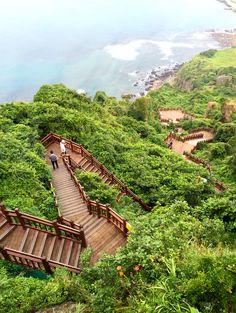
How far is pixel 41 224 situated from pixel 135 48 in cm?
8079

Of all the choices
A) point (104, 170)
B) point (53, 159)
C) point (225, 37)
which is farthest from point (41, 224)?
point (225, 37)

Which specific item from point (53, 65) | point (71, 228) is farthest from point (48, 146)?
point (53, 65)

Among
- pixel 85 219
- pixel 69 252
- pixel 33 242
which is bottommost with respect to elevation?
pixel 85 219

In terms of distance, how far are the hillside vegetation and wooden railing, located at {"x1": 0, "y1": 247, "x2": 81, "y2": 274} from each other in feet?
0.89

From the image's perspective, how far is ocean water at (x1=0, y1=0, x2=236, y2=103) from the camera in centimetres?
7088

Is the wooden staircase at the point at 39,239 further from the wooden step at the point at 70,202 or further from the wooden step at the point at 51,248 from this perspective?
the wooden step at the point at 70,202

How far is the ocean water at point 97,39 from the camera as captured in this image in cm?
7088

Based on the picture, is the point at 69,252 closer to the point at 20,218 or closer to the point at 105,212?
the point at 20,218

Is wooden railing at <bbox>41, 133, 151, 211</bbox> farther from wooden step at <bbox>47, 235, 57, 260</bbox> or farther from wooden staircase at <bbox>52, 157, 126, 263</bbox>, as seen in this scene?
wooden step at <bbox>47, 235, 57, 260</bbox>

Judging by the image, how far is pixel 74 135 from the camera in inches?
942

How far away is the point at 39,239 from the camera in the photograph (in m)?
11.8

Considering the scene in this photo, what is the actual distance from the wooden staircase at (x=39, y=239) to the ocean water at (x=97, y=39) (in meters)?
53.0

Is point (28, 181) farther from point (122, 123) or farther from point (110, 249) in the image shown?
point (122, 123)

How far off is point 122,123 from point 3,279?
88.9 ft
